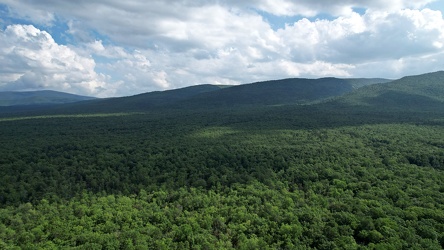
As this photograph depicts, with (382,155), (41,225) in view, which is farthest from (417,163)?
(41,225)

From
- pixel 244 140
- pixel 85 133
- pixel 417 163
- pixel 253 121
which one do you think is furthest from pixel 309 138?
pixel 85 133

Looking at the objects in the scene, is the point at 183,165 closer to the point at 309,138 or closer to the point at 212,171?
the point at 212,171

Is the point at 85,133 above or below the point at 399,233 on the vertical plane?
above

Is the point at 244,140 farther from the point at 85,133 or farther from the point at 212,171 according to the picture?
the point at 85,133

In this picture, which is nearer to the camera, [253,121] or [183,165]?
[183,165]

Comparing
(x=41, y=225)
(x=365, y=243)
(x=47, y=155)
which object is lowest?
(x=365, y=243)

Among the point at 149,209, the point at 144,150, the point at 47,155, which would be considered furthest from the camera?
the point at 144,150

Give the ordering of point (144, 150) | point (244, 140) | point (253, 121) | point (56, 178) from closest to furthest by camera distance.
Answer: point (56, 178)
point (144, 150)
point (244, 140)
point (253, 121)
